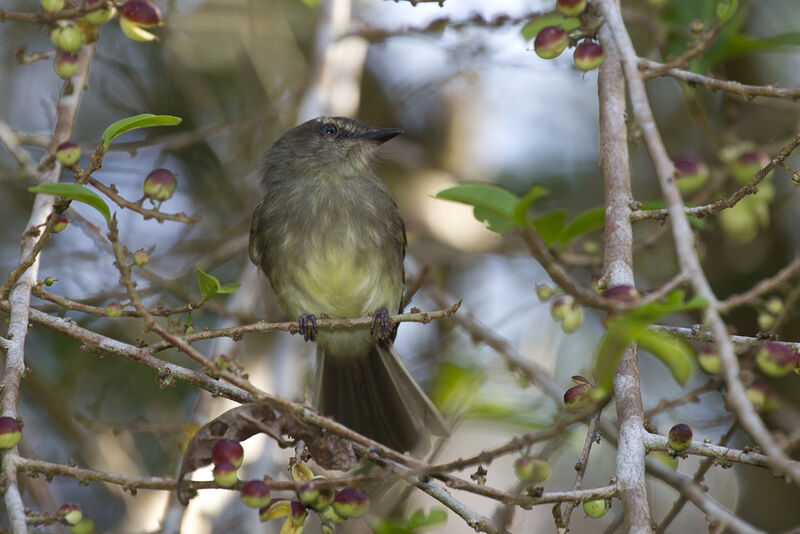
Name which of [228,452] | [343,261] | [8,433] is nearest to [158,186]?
[8,433]

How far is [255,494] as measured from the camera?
206 cm

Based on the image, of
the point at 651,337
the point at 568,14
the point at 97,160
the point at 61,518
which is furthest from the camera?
the point at 568,14

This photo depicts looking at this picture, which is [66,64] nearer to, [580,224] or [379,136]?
[580,224]

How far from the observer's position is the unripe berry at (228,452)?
2100mm

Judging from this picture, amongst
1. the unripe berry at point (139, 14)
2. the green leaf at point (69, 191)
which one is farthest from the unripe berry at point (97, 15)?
the green leaf at point (69, 191)

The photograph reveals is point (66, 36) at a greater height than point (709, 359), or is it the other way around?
point (66, 36)

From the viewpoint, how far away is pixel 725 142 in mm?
4367

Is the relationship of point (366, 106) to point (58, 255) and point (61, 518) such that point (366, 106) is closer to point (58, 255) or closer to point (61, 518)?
point (58, 255)

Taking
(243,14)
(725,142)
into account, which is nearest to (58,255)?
(243,14)

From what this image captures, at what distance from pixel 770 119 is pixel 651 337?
4.05m

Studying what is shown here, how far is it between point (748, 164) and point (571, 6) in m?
1.50

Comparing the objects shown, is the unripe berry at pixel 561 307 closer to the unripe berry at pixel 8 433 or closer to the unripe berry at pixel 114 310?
the unripe berry at pixel 114 310

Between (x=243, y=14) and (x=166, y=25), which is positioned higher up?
(x=243, y=14)

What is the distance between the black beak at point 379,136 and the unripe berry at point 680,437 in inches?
114
